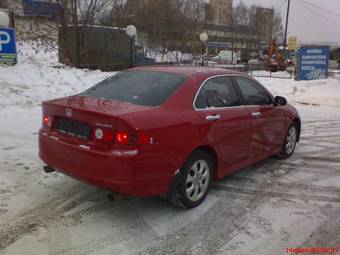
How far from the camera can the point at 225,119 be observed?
4.75 metres

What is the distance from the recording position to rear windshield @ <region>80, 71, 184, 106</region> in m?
4.30

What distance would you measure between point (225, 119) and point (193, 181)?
0.89 meters

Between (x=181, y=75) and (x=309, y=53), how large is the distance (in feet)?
63.5

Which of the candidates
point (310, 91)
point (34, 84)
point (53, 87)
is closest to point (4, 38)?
point (34, 84)

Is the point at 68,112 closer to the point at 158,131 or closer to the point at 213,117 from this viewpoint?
the point at 158,131

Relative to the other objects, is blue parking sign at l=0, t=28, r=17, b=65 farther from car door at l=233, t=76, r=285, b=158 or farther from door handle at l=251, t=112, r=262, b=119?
door handle at l=251, t=112, r=262, b=119

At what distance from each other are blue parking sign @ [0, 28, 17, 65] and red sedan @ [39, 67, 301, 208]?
8980mm

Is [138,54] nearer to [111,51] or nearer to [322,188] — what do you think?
[111,51]

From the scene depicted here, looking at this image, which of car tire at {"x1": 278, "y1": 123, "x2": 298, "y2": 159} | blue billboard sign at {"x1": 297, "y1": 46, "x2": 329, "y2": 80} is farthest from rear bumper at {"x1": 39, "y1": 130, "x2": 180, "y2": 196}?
blue billboard sign at {"x1": 297, "y1": 46, "x2": 329, "y2": 80}

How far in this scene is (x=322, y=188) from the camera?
533 centimetres

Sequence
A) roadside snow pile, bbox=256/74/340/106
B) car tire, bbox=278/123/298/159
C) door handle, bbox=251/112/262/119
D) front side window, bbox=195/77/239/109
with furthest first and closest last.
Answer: roadside snow pile, bbox=256/74/340/106 < car tire, bbox=278/123/298/159 < door handle, bbox=251/112/262/119 < front side window, bbox=195/77/239/109

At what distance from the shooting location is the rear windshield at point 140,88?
4.30 meters

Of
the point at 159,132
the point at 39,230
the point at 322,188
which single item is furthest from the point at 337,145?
the point at 39,230

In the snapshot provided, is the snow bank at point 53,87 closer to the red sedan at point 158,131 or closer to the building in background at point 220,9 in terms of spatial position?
the red sedan at point 158,131
